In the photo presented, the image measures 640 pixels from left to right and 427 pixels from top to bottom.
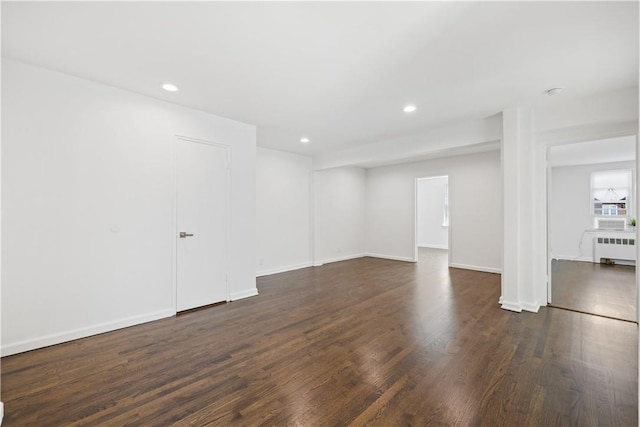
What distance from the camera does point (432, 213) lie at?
997 centimetres

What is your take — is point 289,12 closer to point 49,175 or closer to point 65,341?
point 49,175

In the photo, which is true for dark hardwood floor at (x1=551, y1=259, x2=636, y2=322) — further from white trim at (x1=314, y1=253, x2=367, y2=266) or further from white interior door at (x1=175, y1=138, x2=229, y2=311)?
white interior door at (x1=175, y1=138, x2=229, y2=311)

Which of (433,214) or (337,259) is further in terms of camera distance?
(433,214)

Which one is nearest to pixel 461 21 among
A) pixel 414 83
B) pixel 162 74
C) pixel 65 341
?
pixel 414 83

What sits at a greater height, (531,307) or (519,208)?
(519,208)

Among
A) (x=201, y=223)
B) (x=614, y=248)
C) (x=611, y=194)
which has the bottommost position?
(x=614, y=248)

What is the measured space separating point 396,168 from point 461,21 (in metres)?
5.50

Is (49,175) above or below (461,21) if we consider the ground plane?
below

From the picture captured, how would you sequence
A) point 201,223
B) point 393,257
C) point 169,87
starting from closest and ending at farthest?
point 169,87
point 201,223
point 393,257

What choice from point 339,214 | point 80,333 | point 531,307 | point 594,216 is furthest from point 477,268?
point 80,333

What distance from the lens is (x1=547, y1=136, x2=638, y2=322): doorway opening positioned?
524cm

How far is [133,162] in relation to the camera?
318cm

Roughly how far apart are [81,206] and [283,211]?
11.9ft

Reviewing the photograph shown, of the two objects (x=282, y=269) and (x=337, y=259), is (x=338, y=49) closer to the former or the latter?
(x=282, y=269)
